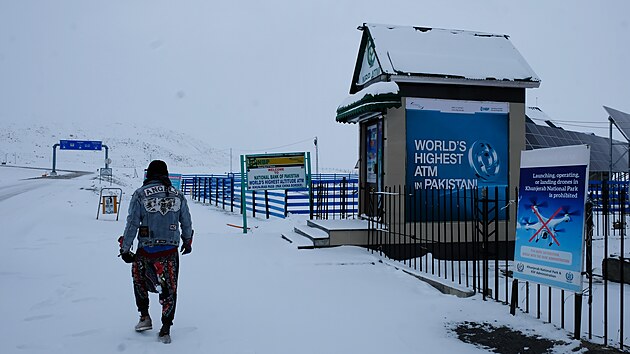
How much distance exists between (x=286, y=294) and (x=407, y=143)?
16.6ft

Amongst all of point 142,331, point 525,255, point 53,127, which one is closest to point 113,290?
point 142,331

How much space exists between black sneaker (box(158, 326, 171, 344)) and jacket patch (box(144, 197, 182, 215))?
1.17 m

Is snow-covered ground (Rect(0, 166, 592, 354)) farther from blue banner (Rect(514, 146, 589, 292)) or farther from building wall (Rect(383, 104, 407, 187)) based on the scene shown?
building wall (Rect(383, 104, 407, 187))

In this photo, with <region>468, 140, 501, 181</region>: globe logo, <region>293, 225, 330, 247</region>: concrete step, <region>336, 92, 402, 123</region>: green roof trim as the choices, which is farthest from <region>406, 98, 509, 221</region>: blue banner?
<region>293, 225, 330, 247</region>: concrete step

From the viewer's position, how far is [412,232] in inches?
438

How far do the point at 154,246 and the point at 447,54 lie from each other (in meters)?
8.87

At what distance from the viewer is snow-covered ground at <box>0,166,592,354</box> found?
5.34m

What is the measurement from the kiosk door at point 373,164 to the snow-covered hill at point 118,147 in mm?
84570

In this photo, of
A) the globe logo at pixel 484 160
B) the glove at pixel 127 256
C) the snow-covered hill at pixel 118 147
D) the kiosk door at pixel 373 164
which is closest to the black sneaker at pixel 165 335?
the glove at pixel 127 256

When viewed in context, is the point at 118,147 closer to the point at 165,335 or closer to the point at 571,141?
the point at 571,141

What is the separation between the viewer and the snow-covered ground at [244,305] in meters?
5.34

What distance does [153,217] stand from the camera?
17.8 ft

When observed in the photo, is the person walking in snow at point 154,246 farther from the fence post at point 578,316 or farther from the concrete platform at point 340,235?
the concrete platform at point 340,235

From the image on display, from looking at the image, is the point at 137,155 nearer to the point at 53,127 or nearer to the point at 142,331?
the point at 53,127
